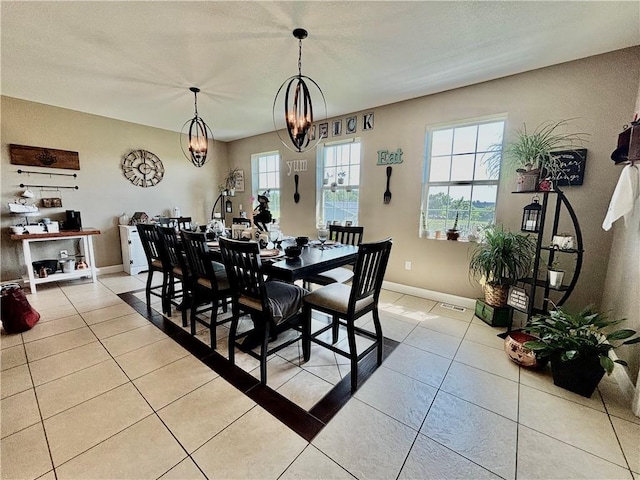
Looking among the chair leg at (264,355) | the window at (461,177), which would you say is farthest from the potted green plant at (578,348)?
the chair leg at (264,355)

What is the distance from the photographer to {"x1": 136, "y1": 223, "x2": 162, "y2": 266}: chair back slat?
111 inches

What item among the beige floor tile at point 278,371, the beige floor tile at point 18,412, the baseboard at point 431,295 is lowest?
the beige floor tile at point 18,412

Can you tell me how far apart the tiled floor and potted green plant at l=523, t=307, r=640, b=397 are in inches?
4.4

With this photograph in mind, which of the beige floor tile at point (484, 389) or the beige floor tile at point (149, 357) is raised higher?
the beige floor tile at point (484, 389)

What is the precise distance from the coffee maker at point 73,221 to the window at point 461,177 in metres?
4.98

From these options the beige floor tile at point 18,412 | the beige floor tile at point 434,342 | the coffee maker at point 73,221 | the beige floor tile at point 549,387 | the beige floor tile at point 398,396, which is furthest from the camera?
the coffee maker at point 73,221

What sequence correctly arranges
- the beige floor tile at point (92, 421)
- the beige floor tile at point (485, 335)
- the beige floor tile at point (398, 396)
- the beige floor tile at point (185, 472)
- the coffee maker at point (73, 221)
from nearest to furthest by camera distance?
1. the beige floor tile at point (185, 472)
2. the beige floor tile at point (92, 421)
3. the beige floor tile at point (398, 396)
4. the beige floor tile at point (485, 335)
5. the coffee maker at point (73, 221)

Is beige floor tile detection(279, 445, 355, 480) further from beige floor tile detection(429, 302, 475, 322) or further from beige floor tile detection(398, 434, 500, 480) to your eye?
beige floor tile detection(429, 302, 475, 322)

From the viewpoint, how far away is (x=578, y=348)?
1.72 m

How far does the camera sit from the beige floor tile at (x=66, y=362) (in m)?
1.89

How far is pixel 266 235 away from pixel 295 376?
1226 millimetres

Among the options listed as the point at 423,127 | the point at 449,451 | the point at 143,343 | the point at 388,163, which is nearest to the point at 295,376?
the point at 449,451

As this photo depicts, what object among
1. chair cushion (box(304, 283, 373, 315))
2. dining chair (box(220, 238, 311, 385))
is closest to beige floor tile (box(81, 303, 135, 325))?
dining chair (box(220, 238, 311, 385))

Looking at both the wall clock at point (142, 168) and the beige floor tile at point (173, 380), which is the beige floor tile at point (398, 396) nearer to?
the beige floor tile at point (173, 380)
